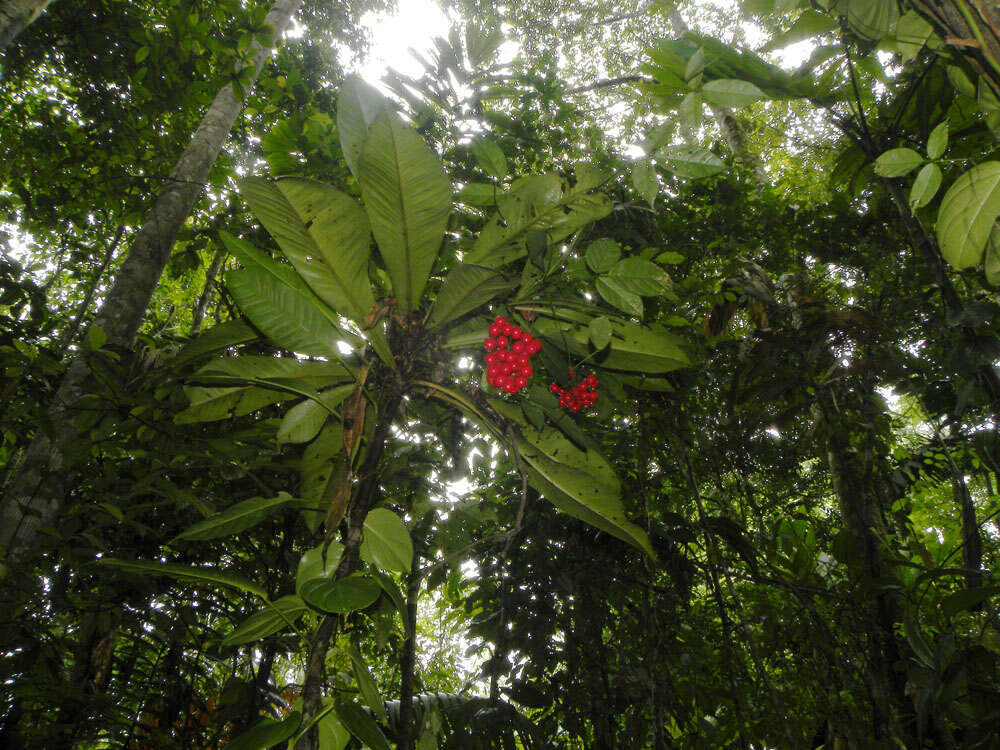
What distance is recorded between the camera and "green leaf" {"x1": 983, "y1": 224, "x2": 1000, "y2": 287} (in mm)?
→ 750

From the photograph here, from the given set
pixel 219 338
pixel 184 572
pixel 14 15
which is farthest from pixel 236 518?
pixel 14 15

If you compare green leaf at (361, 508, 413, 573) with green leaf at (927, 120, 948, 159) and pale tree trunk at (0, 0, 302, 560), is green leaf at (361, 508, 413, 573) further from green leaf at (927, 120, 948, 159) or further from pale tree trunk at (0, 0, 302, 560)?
pale tree trunk at (0, 0, 302, 560)

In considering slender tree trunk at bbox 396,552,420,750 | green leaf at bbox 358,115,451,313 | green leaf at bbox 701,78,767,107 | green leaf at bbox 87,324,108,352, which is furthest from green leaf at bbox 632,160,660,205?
green leaf at bbox 87,324,108,352

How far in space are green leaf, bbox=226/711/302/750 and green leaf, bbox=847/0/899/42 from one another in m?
1.23

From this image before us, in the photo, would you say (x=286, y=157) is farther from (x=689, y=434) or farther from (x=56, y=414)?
(x=689, y=434)

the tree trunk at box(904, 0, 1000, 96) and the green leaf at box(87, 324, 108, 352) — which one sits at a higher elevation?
the green leaf at box(87, 324, 108, 352)

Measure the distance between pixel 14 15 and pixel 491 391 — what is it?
2.56 m

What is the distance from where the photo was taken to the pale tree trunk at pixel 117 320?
1614mm

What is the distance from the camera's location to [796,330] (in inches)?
98.4

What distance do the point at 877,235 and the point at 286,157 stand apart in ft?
9.78

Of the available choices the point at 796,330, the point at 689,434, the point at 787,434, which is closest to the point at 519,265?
the point at 689,434

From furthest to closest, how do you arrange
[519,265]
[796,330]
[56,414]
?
[796,330], [519,265], [56,414]

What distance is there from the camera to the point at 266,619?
0.76m

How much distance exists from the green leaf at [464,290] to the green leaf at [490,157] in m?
0.23
